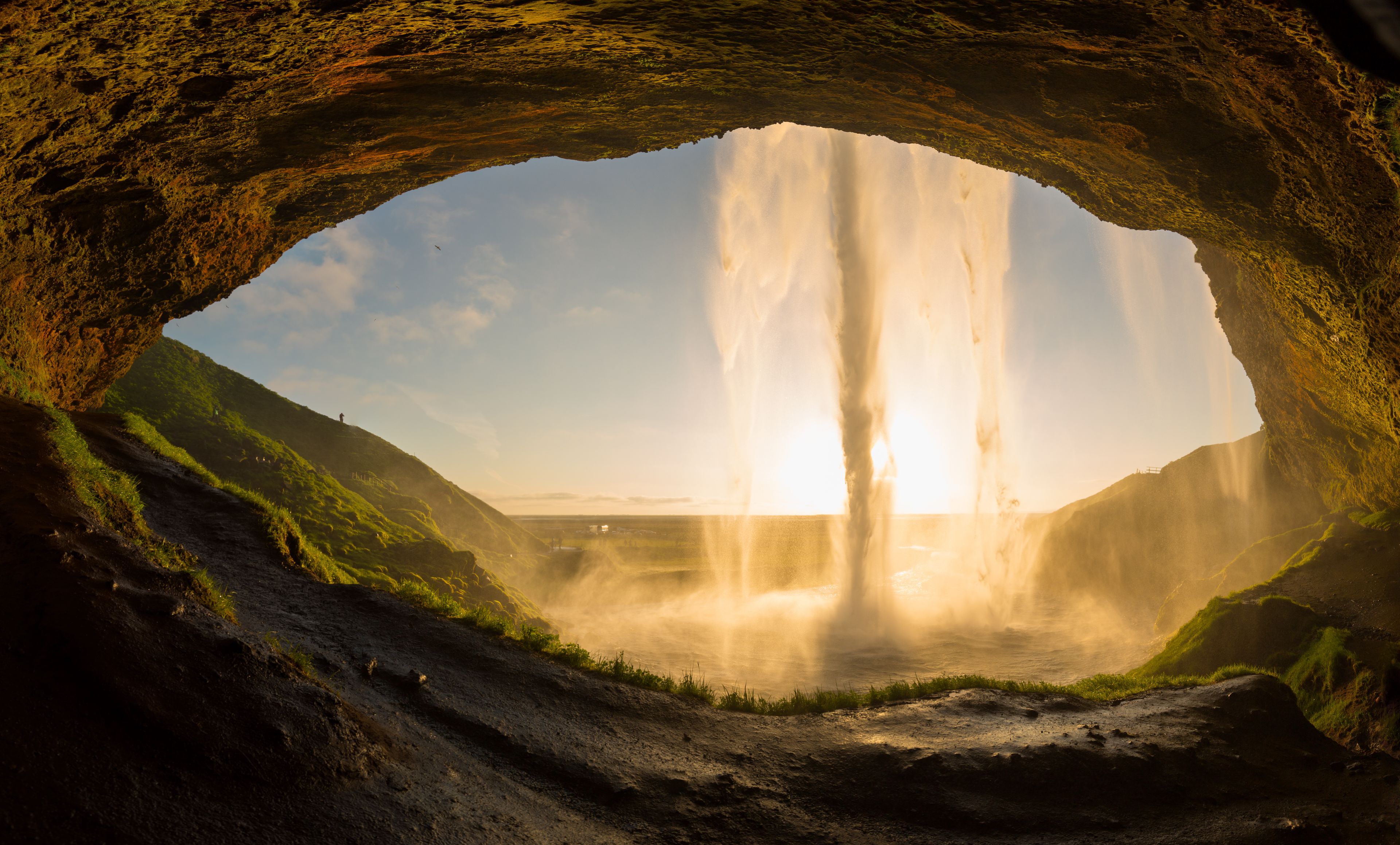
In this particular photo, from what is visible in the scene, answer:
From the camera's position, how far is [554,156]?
14.7m

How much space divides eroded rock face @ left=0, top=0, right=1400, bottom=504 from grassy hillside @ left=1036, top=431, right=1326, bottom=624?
1114cm

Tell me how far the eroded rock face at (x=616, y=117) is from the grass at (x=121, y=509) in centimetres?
257

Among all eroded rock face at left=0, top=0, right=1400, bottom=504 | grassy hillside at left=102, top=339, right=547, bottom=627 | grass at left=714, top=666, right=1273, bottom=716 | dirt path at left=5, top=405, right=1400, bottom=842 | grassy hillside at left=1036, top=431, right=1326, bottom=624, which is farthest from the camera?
grassy hillside at left=1036, top=431, right=1326, bottom=624

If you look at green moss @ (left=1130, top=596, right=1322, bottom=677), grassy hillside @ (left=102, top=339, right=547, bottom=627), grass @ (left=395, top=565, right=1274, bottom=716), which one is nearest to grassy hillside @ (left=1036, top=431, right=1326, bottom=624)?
green moss @ (left=1130, top=596, right=1322, bottom=677)

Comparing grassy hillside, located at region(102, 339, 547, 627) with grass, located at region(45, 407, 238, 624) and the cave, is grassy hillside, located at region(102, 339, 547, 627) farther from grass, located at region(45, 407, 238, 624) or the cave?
the cave

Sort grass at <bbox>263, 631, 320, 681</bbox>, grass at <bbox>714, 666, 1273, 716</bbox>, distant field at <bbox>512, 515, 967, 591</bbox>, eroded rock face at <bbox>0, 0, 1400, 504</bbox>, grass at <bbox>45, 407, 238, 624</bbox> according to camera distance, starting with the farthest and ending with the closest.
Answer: distant field at <bbox>512, 515, 967, 591</bbox>, grass at <bbox>714, 666, 1273, 716</bbox>, grass at <bbox>45, 407, 238, 624</bbox>, eroded rock face at <bbox>0, 0, 1400, 504</bbox>, grass at <bbox>263, 631, 320, 681</bbox>

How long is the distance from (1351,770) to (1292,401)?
14747 mm

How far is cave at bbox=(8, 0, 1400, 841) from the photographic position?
6156 millimetres

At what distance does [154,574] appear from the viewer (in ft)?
24.8

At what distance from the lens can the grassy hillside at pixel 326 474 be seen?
2338 cm

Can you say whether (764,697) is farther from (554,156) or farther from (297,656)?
(554,156)

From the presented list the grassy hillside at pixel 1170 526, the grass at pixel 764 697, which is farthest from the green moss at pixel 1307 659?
the grassy hillside at pixel 1170 526

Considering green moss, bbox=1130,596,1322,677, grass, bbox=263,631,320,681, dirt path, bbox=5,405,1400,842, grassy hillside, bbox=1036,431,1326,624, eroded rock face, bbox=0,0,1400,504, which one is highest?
eroded rock face, bbox=0,0,1400,504

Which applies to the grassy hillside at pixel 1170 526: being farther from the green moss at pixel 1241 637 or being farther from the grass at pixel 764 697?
the grass at pixel 764 697
